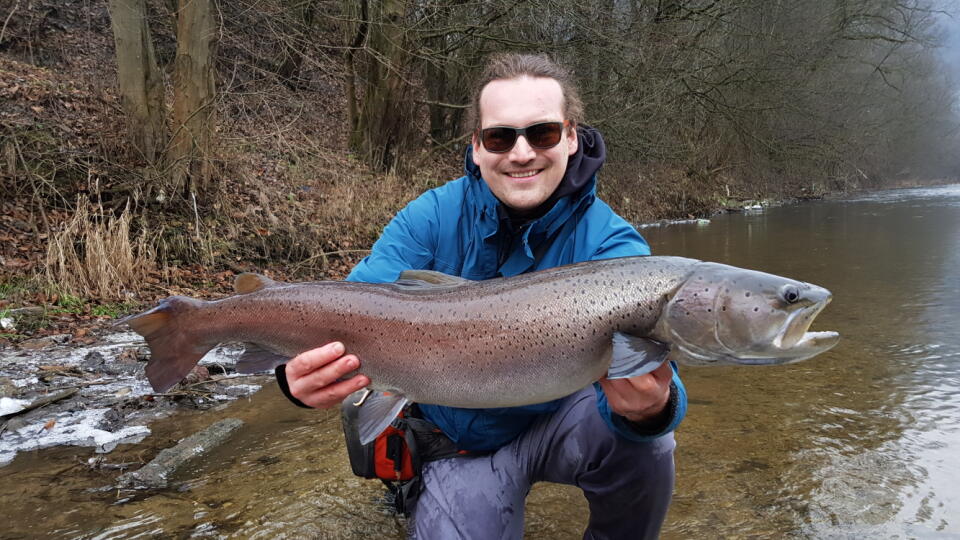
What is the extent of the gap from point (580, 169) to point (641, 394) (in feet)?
3.30

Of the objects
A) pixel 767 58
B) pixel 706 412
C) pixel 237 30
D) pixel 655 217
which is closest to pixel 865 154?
pixel 767 58

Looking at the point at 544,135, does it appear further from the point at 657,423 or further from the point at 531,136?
the point at 657,423

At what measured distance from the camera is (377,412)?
228cm

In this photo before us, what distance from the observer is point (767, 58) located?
691 inches

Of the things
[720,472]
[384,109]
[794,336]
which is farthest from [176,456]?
[384,109]

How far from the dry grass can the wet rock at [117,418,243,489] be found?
3.43 meters

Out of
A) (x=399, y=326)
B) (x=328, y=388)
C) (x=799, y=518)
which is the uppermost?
(x=399, y=326)

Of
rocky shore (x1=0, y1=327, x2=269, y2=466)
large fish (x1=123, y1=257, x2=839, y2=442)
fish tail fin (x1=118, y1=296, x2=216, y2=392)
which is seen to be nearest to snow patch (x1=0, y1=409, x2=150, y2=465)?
rocky shore (x1=0, y1=327, x2=269, y2=466)

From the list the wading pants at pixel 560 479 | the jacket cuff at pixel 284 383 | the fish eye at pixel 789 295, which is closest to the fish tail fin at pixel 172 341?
the jacket cuff at pixel 284 383

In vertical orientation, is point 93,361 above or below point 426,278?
below

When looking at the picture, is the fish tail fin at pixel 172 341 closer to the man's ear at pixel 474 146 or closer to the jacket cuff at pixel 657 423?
the man's ear at pixel 474 146

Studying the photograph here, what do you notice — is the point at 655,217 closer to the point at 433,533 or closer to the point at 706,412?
the point at 706,412

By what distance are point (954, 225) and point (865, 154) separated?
22570 millimetres

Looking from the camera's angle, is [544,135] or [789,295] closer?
[789,295]
